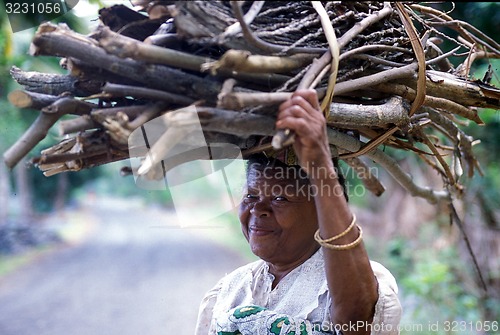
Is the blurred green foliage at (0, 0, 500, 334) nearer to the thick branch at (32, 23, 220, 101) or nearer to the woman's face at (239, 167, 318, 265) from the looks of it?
the woman's face at (239, 167, 318, 265)

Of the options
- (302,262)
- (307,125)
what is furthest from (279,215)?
(307,125)

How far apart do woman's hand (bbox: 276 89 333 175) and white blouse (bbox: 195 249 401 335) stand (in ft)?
1.76

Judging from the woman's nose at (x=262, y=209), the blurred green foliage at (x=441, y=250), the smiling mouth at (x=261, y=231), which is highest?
the woman's nose at (x=262, y=209)

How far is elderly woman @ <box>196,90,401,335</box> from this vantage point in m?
1.38

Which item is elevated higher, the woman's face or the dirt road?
the woman's face

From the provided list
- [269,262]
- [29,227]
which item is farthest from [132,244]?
[269,262]

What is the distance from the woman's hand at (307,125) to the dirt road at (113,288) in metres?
3.66

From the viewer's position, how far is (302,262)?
1962 mm

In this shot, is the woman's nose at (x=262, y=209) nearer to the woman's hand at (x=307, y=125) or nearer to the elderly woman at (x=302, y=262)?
the elderly woman at (x=302, y=262)

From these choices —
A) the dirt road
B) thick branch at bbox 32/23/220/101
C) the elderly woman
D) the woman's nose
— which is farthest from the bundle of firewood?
the dirt road

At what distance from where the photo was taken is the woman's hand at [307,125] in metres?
1.29

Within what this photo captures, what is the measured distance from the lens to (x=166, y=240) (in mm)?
17516

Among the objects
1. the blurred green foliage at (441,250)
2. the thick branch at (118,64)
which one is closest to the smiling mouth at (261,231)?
the thick branch at (118,64)

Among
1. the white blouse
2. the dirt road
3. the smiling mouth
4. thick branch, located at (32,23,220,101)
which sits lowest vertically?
the dirt road
